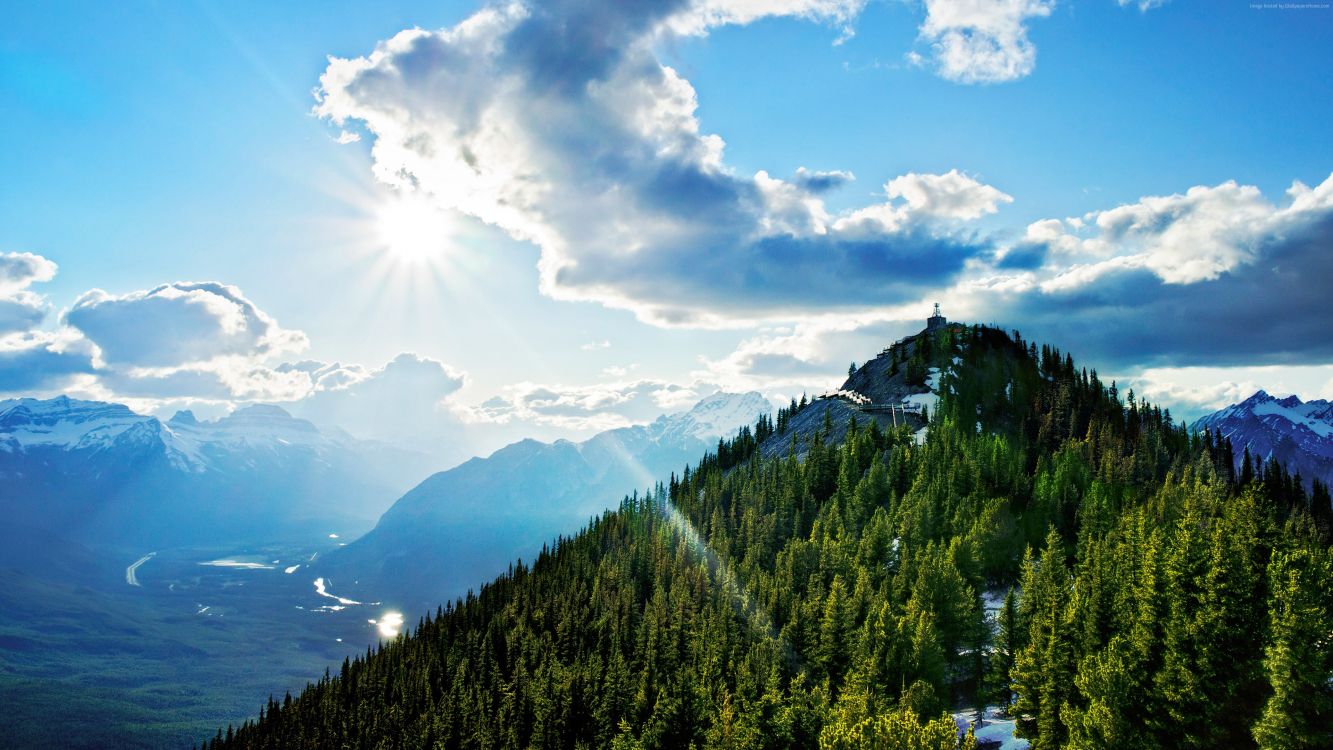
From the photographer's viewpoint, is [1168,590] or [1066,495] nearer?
[1168,590]

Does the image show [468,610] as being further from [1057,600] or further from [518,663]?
[1057,600]

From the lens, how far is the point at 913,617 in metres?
91.4

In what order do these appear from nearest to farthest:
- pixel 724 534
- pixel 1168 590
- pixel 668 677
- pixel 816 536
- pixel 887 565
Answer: pixel 1168 590, pixel 668 677, pixel 887 565, pixel 816 536, pixel 724 534

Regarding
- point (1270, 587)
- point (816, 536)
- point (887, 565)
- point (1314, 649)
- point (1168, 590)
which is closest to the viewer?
point (1314, 649)

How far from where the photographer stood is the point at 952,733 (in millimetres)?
54562

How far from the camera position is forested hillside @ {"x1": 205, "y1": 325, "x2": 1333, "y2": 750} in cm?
6050

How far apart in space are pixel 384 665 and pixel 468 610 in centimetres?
2247

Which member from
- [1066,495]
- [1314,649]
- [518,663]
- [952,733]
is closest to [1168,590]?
[1314,649]

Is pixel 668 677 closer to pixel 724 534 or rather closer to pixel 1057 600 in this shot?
pixel 1057 600

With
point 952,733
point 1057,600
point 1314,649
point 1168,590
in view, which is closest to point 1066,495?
point 1057,600

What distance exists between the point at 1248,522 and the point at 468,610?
512ft

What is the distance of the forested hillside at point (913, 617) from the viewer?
60.5 meters

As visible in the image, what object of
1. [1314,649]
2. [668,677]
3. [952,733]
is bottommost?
[668,677]

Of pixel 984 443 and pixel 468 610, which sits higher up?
pixel 984 443
